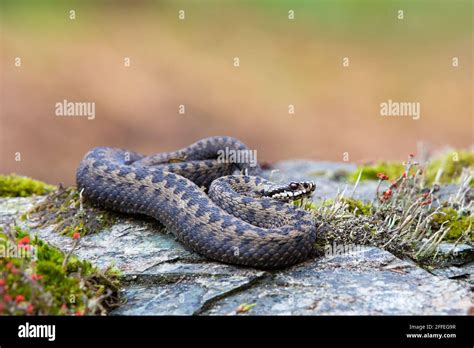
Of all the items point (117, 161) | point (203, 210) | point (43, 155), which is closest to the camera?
point (203, 210)

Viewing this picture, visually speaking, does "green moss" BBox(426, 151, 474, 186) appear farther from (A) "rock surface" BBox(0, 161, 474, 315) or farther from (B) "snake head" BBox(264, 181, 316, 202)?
(B) "snake head" BBox(264, 181, 316, 202)

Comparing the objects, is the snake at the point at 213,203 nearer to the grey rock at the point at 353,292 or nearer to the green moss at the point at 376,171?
the grey rock at the point at 353,292

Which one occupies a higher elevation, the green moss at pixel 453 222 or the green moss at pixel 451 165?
the green moss at pixel 451 165

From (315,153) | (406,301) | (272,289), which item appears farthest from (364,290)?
(315,153)

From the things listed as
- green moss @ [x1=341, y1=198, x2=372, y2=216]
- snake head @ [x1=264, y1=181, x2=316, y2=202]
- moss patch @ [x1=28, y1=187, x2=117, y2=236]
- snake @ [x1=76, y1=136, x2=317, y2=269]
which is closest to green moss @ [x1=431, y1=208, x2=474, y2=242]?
green moss @ [x1=341, y1=198, x2=372, y2=216]

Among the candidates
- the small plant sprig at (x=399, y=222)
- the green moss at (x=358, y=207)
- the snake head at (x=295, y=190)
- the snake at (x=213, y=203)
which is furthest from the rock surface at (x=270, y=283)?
the green moss at (x=358, y=207)

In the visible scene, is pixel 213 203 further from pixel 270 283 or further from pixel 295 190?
pixel 270 283

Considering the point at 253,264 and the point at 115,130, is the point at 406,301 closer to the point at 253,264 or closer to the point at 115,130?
the point at 253,264
